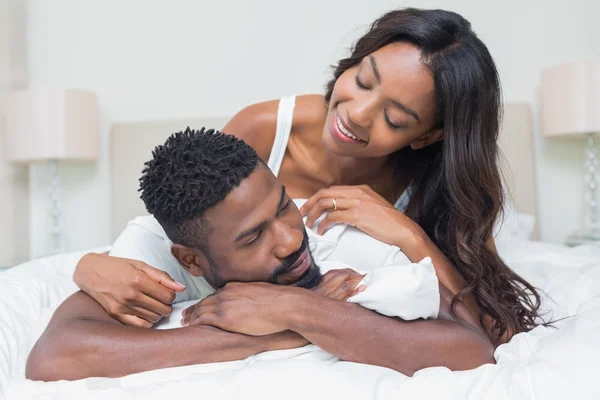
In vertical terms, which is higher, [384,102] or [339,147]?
[384,102]

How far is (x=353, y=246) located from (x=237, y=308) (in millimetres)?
371

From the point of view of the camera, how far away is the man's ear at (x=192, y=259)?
105 cm

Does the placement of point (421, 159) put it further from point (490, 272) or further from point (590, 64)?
point (590, 64)

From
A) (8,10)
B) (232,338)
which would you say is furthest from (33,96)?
(232,338)

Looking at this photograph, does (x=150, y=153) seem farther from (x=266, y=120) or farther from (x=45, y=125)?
(x=266, y=120)

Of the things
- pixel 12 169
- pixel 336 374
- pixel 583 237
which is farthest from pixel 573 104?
pixel 12 169

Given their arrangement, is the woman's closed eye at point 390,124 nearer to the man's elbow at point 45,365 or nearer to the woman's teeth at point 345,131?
the woman's teeth at point 345,131

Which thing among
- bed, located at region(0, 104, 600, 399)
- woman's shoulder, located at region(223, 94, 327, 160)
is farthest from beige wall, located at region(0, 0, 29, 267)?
woman's shoulder, located at region(223, 94, 327, 160)

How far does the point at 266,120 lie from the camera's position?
1.74m

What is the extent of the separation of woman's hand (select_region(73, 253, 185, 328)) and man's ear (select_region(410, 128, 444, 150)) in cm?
80

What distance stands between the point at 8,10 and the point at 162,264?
7.78 feet

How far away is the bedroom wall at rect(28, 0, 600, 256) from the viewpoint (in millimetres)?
2893

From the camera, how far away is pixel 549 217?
2.92m

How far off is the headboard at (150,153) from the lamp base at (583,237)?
0.69 ft
